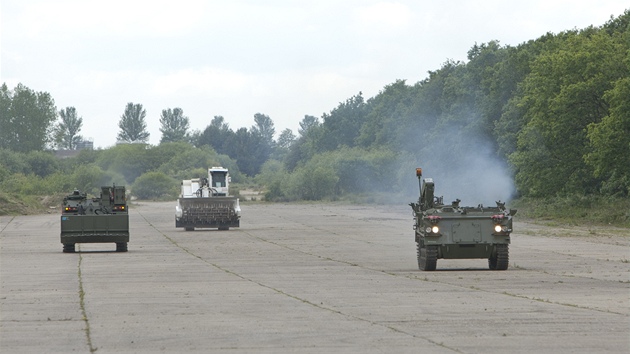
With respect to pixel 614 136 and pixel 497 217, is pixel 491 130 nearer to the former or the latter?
pixel 614 136

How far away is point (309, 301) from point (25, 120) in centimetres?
16682

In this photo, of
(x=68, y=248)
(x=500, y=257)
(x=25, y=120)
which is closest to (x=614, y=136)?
(x=68, y=248)

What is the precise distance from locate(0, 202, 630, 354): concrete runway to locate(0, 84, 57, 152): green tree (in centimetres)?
14240

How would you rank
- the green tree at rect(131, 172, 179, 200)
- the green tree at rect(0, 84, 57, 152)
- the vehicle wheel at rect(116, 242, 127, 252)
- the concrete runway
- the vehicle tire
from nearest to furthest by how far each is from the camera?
1. the concrete runway
2. the vehicle tire
3. the vehicle wheel at rect(116, 242, 127, 252)
4. the green tree at rect(131, 172, 179, 200)
5. the green tree at rect(0, 84, 57, 152)

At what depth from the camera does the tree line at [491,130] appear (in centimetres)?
6331

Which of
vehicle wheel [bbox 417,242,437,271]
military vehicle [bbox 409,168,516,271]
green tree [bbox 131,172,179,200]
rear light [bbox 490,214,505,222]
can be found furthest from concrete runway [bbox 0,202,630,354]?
green tree [bbox 131,172,179,200]

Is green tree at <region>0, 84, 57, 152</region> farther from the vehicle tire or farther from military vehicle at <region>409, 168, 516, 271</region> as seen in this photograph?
military vehicle at <region>409, 168, 516, 271</region>

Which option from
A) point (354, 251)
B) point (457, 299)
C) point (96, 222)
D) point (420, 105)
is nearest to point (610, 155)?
point (354, 251)

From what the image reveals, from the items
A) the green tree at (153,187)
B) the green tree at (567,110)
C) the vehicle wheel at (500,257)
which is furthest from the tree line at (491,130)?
the vehicle wheel at (500,257)

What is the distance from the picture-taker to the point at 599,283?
24844mm

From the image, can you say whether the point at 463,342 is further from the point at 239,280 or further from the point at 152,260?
the point at 152,260

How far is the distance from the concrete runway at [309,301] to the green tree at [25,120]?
467ft

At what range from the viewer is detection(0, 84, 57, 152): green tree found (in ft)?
587

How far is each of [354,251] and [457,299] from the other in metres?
18.5
